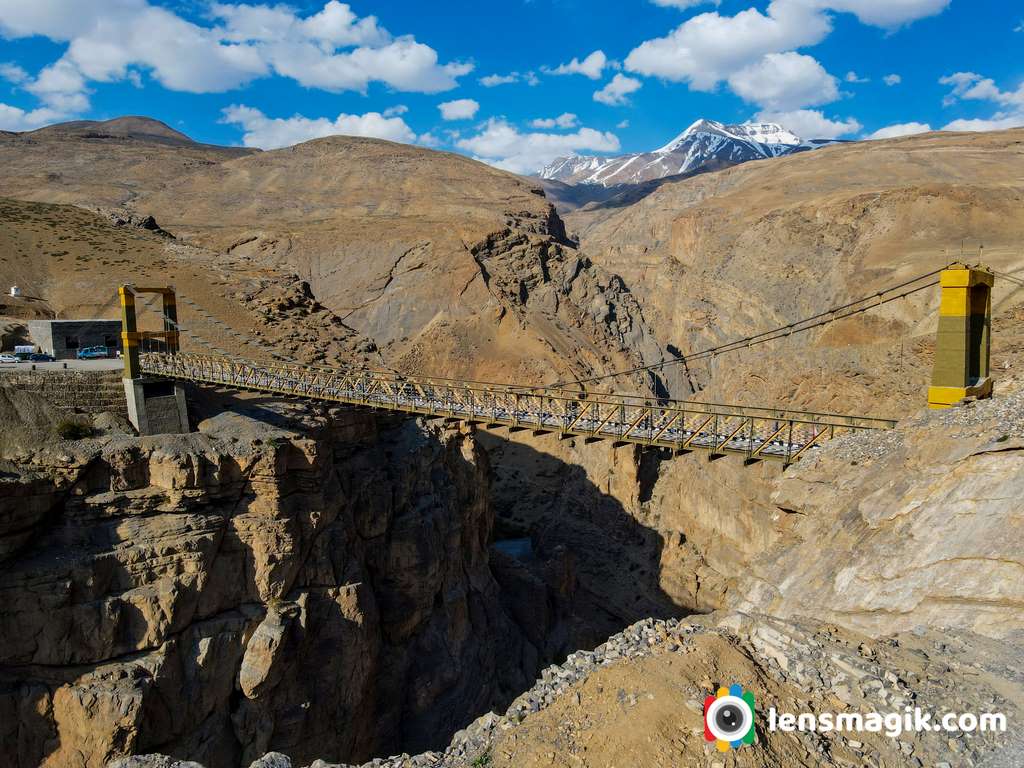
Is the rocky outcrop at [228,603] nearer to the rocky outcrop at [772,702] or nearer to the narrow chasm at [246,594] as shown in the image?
the narrow chasm at [246,594]

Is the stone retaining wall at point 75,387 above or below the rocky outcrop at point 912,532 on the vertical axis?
above

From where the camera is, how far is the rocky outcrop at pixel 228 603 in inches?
555

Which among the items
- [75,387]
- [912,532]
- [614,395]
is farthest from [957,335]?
[75,387]

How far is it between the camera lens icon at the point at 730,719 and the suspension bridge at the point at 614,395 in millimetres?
7366

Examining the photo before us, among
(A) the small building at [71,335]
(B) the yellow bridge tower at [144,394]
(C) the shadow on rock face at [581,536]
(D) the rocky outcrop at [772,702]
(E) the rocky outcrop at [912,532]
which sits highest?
(A) the small building at [71,335]

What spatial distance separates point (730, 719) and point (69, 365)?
875 inches

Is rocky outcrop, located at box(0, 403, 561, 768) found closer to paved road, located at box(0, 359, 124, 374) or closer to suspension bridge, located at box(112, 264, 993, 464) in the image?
suspension bridge, located at box(112, 264, 993, 464)

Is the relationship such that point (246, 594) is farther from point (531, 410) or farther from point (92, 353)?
point (92, 353)

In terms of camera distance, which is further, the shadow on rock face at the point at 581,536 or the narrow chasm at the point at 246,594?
the shadow on rock face at the point at 581,536

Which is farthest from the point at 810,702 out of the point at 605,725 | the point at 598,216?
the point at 598,216

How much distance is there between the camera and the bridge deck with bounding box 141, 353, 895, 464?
15695 mm

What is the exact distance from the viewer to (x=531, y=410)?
64.2ft

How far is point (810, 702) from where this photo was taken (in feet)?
26.1

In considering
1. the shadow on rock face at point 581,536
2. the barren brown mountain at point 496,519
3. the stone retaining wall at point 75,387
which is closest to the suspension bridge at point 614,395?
the stone retaining wall at point 75,387
